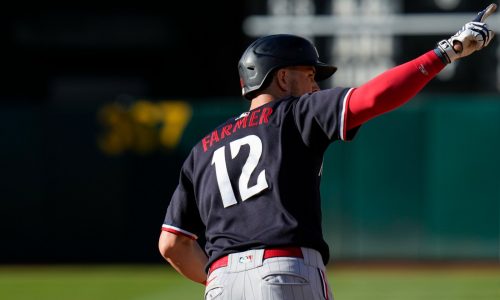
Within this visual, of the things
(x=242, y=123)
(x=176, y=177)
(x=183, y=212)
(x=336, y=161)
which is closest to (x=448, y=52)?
(x=242, y=123)

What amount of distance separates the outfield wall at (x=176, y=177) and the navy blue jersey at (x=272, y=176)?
9436 millimetres

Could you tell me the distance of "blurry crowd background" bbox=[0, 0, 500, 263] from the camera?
13.3 meters

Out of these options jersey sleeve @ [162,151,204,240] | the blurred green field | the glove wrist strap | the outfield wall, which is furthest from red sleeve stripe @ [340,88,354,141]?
the outfield wall

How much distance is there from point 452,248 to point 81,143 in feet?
15.3

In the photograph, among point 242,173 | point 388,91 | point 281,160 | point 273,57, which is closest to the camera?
point 388,91

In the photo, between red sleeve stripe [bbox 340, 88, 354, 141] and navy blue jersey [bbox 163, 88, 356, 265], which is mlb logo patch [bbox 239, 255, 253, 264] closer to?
navy blue jersey [bbox 163, 88, 356, 265]

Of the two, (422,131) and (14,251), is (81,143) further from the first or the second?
(422,131)

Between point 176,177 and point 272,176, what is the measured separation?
10013 millimetres

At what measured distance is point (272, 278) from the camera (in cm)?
369

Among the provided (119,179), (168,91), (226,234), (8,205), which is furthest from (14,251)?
(226,234)

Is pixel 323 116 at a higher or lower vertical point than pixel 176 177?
higher

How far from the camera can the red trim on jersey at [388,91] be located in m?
3.51

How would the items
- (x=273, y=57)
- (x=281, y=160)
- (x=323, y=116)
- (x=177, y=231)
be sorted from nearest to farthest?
(x=323, y=116) → (x=281, y=160) → (x=273, y=57) → (x=177, y=231)

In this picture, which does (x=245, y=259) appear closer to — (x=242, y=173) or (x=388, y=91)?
(x=242, y=173)
